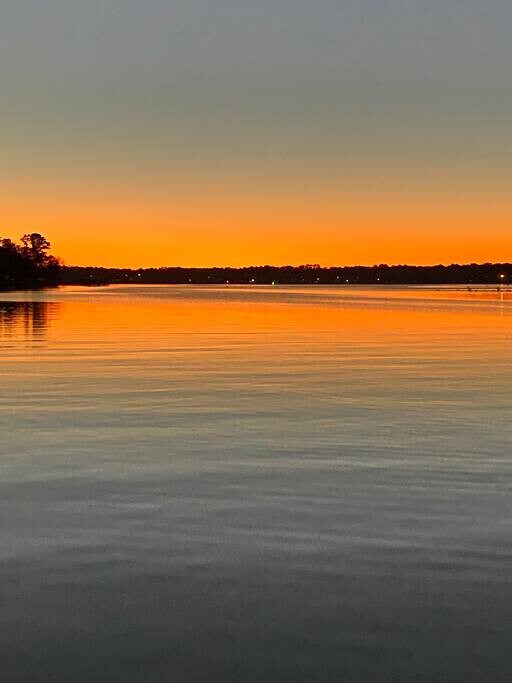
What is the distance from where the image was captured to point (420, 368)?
34094 millimetres

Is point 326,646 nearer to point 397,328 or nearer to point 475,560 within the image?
point 475,560

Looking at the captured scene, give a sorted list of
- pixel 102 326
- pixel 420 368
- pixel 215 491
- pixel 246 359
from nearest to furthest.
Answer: pixel 215 491 < pixel 420 368 < pixel 246 359 < pixel 102 326

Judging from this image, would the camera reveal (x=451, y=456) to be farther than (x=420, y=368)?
No

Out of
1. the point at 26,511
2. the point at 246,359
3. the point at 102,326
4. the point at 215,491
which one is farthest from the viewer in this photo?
the point at 102,326

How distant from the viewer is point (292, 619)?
8.39 m

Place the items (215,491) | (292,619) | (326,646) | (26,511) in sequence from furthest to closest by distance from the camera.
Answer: (215,491)
(26,511)
(292,619)
(326,646)

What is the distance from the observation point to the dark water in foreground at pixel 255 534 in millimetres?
7676

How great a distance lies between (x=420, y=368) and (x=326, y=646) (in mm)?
26853

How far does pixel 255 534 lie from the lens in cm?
1126

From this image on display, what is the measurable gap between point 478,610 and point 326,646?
1.59 meters

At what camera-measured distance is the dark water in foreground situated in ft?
25.2

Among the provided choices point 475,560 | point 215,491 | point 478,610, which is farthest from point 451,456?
point 478,610

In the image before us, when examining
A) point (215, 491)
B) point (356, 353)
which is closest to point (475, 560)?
point (215, 491)

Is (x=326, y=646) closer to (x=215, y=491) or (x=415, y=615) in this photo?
(x=415, y=615)
